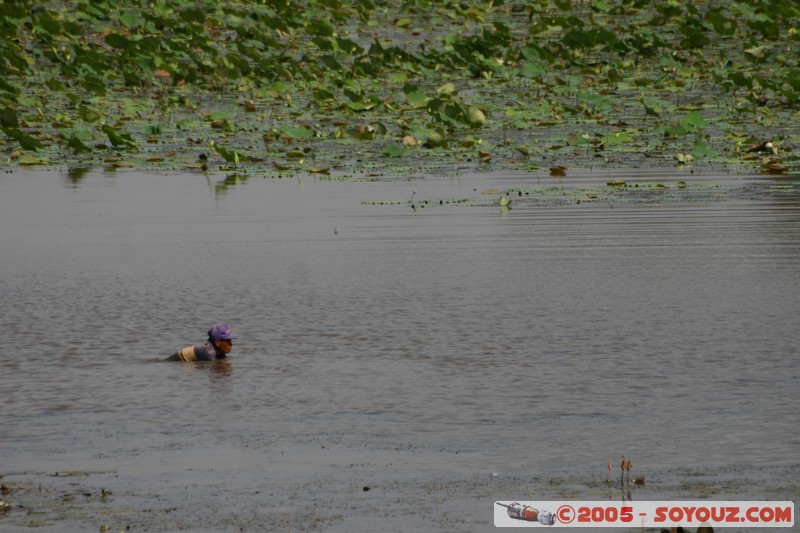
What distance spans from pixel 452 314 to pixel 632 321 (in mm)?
1384

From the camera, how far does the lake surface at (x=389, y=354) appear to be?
7.66 meters

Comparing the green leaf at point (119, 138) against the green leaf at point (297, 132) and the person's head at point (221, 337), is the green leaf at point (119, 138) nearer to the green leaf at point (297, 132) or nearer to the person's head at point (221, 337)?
the green leaf at point (297, 132)

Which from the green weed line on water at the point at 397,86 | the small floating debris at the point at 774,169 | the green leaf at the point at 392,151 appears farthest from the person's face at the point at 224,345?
the green leaf at the point at 392,151

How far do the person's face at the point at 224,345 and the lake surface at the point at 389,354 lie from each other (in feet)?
0.28

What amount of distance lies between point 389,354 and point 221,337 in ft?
3.73

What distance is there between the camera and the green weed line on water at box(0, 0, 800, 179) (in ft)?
71.9

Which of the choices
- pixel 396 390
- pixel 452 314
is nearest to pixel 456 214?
pixel 452 314

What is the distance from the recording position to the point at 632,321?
11969 millimetres

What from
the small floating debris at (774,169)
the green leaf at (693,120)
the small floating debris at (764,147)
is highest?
the green leaf at (693,120)

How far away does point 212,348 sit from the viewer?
10.9m

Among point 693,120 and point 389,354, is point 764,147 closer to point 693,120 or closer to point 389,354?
point 693,120

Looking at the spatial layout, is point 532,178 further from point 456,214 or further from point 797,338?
point 797,338

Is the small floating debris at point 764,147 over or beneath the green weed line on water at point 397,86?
beneath

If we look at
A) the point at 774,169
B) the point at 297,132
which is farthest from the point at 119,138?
the point at 774,169
